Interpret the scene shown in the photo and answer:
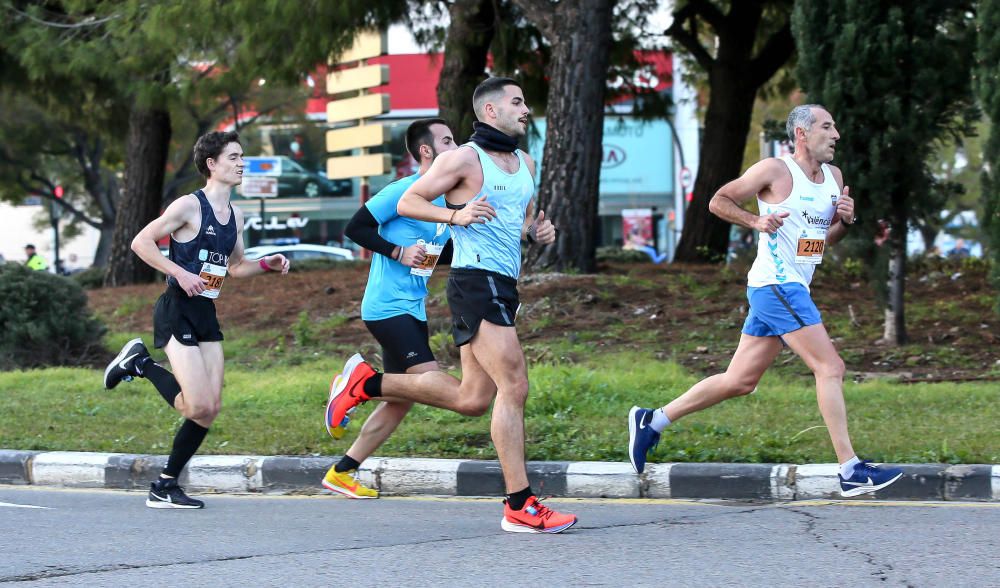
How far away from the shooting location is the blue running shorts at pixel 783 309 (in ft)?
21.1

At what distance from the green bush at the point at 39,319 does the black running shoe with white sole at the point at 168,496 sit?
20.8ft

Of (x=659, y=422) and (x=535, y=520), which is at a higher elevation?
(x=659, y=422)

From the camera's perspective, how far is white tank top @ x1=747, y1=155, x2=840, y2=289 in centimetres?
653

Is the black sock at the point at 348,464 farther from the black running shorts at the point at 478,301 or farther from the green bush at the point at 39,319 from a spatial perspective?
the green bush at the point at 39,319

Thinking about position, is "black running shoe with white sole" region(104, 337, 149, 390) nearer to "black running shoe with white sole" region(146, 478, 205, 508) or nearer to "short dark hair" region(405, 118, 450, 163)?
"black running shoe with white sole" region(146, 478, 205, 508)

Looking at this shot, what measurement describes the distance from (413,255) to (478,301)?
0.71 meters

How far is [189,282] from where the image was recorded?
21.6ft

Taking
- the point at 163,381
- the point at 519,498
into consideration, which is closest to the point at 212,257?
the point at 163,381

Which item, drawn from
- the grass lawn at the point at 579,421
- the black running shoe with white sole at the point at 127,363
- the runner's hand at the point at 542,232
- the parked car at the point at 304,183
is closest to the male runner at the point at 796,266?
the grass lawn at the point at 579,421

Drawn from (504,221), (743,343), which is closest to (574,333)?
(743,343)

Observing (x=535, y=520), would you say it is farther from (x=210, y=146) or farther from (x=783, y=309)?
(x=210, y=146)

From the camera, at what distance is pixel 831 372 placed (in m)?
6.36

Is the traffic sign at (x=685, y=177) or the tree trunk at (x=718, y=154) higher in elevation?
the traffic sign at (x=685, y=177)

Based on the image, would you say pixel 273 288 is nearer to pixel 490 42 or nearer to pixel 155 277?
pixel 490 42
